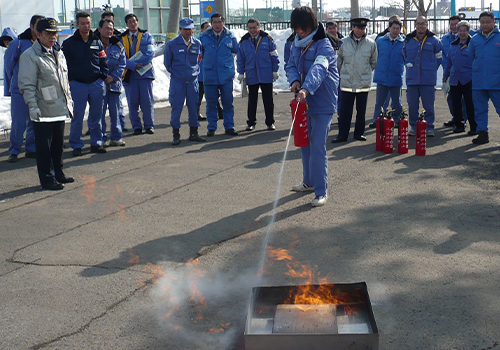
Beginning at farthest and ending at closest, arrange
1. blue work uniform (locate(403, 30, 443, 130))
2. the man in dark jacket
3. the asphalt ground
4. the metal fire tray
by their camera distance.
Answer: blue work uniform (locate(403, 30, 443, 130)), the man in dark jacket, the asphalt ground, the metal fire tray

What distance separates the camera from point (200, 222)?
238 inches

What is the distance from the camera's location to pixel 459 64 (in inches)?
428

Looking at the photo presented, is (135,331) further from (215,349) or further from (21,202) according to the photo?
(21,202)

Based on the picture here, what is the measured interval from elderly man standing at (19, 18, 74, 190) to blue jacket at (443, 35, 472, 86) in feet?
23.3

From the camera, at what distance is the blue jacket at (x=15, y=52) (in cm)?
897

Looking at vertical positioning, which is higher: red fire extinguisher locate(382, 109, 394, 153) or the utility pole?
the utility pole

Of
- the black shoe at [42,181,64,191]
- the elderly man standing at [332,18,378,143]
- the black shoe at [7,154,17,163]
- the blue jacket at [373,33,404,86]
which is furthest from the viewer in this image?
the blue jacket at [373,33,404,86]

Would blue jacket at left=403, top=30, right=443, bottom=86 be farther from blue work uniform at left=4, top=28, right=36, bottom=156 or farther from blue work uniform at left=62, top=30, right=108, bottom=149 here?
blue work uniform at left=4, top=28, right=36, bottom=156

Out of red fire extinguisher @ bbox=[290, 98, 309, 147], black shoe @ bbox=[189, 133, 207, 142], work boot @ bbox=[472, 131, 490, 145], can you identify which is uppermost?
red fire extinguisher @ bbox=[290, 98, 309, 147]

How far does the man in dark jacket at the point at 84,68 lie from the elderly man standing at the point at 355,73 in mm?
4138

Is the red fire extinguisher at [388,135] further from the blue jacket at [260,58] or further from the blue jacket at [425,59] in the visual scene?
the blue jacket at [260,58]

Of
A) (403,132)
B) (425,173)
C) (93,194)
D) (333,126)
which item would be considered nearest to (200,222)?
(93,194)

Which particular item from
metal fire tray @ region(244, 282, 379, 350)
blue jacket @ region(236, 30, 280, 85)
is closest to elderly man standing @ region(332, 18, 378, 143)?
blue jacket @ region(236, 30, 280, 85)

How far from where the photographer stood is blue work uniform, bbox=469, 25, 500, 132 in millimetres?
9477
